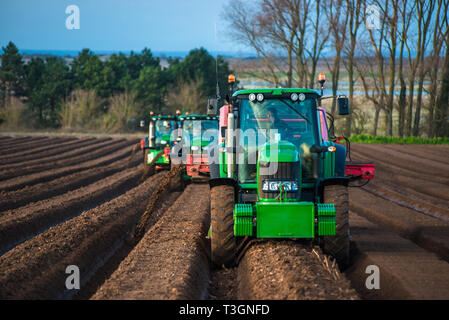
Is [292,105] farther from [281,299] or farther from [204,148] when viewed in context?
[204,148]

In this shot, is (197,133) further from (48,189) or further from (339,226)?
(339,226)

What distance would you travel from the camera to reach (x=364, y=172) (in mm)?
9328

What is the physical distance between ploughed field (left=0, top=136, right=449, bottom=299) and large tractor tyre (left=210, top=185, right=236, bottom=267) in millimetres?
319

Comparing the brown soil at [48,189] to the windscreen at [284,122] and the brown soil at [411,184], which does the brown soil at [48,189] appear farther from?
the brown soil at [411,184]

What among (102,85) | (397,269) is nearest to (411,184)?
(397,269)

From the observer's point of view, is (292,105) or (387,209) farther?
(387,209)

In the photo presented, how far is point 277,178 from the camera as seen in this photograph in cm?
713

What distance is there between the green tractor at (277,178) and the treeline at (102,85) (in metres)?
46.5

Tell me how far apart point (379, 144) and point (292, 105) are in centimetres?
2651

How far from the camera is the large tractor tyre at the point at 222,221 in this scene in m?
7.07

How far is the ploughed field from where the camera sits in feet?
19.9

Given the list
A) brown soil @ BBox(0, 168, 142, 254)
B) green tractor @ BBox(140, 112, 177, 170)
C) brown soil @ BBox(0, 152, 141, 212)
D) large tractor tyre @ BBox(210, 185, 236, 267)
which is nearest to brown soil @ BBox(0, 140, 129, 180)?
brown soil @ BBox(0, 152, 141, 212)

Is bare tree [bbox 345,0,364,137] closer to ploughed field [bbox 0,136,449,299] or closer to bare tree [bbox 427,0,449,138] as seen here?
bare tree [bbox 427,0,449,138]
